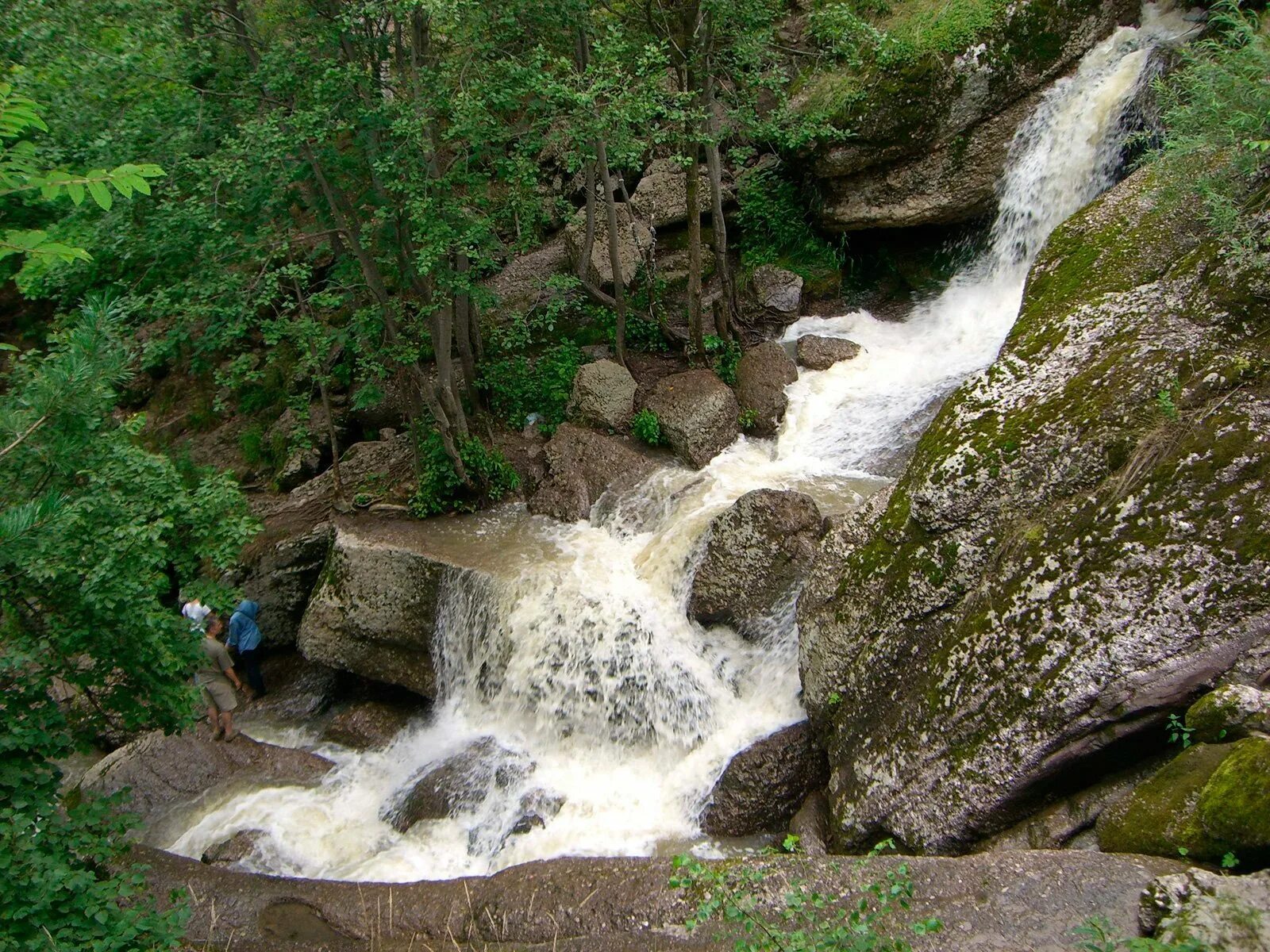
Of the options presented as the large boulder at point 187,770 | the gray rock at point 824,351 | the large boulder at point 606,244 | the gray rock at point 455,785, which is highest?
the large boulder at point 606,244

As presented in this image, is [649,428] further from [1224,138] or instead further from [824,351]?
[1224,138]

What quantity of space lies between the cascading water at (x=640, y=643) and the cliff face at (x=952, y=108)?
0.36m

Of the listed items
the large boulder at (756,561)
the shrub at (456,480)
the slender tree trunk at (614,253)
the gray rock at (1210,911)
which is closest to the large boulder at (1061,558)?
the large boulder at (756,561)

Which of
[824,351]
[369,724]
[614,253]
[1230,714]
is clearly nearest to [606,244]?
[614,253]

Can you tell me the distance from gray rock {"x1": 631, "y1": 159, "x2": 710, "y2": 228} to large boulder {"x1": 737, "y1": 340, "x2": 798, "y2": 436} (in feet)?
12.1

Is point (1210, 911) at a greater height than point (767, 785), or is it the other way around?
point (1210, 911)

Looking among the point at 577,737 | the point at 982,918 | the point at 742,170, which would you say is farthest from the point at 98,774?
the point at 742,170

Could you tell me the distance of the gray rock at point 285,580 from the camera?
38.2 feet

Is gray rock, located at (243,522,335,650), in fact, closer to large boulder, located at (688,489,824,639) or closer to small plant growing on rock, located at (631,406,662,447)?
small plant growing on rock, located at (631,406,662,447)

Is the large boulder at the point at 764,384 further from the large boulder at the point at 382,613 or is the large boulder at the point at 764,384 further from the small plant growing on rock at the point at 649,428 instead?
the large boulder at the point at 382,613

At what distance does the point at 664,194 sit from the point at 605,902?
41.4 ft

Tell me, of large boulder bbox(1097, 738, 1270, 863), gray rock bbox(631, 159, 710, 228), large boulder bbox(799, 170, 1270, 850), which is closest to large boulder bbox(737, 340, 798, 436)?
gray rock bbox(631, 159, 710, 228)

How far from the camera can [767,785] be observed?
7.71 meters

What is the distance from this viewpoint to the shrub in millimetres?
11594
